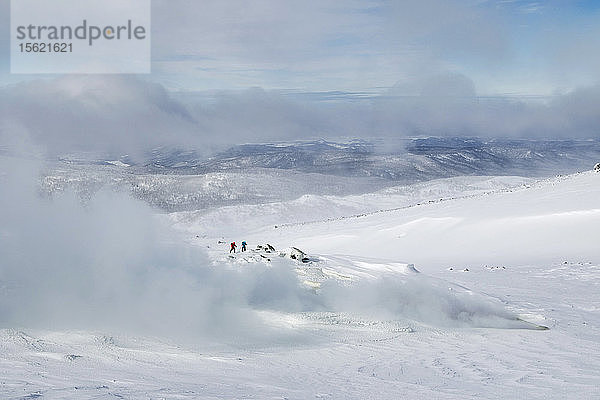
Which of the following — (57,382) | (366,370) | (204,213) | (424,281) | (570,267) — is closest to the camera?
(57,382)

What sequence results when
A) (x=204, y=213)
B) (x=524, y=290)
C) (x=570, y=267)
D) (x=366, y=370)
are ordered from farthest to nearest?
(x=204, y=213)
(x=570, y=267)
(x=524, y=290)
(x=366, y=370)

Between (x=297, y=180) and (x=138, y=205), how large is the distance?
124 m

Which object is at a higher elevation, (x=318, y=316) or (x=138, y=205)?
(x=138, y=205)

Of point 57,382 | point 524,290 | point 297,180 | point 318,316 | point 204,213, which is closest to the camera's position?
Answer: point 57,382

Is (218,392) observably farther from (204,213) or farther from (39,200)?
(204,213)

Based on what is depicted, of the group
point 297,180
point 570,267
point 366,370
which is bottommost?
point 366,370

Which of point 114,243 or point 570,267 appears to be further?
point 570,267

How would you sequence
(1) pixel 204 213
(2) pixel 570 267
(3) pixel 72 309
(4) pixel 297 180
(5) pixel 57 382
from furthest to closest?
(4) pixel 297 180
(1) pixel 204 213
(2) pixel 570 267
(3) pixel 72 309
(5) pixel 57 382

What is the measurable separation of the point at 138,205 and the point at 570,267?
16982 millimetres

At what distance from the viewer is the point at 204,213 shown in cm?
8144

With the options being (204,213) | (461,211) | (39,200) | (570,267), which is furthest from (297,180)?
(39,200)

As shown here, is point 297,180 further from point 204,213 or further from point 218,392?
point 218,392

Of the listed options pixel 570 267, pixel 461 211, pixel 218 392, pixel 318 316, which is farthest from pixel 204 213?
pixel 218 392

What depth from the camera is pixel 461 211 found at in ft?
119
